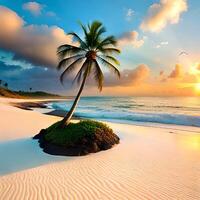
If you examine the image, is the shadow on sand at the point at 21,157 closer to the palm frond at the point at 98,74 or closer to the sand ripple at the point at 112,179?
the sand ripple at the point at 112,179

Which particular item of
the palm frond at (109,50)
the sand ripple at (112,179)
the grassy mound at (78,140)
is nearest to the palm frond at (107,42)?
the palm frond at (109,50)

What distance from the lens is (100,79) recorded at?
1552 cm

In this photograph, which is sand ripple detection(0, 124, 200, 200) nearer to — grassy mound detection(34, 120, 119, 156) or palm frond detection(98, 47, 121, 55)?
grassy mound detection(34, 120, 119, 156)

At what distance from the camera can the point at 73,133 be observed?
40.9 feet

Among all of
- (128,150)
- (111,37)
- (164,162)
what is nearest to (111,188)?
(164,162)

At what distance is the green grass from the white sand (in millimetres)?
1123

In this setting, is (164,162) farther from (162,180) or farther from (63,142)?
(63,142)

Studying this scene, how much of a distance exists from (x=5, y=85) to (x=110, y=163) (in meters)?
154

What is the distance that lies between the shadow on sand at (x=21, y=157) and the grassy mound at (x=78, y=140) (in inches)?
23.4

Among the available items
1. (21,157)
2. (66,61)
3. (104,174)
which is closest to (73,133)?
(21,157)

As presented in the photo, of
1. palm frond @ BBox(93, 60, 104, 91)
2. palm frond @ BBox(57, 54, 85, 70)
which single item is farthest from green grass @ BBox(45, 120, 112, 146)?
palm frond @ BBox(57, 54, 85, 70)

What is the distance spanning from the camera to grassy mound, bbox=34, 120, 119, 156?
457 inches

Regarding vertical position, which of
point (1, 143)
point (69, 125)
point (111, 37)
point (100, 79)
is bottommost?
point (1, 143)

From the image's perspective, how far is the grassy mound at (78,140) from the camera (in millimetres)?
11619
